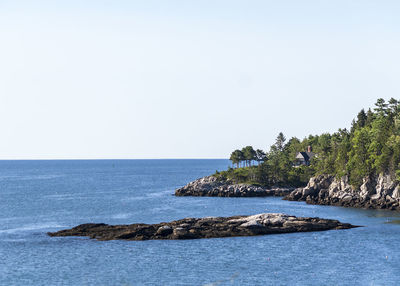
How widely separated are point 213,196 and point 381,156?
52925 millimetres

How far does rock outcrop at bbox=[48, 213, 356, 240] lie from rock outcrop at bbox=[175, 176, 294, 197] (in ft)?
194

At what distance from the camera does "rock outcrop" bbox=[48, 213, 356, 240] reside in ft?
268

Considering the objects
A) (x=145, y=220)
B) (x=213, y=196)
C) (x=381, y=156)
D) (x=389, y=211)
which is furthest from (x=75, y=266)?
(x=213, y=196)

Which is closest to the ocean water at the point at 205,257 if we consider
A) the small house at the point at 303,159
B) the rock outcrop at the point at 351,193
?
the rock outcrop at the point at 351,193

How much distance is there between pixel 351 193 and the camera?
410 feet

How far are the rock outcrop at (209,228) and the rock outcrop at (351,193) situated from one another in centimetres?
2855

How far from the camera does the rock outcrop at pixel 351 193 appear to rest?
4555 inches

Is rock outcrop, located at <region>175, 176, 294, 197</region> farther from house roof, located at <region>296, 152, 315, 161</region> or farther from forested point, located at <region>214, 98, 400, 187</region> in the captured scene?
house roof, located at <region>296, 152, 315, 161</region>

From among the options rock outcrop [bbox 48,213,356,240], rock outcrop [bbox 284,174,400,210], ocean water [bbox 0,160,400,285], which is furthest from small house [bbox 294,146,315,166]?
rock outcrop [bbox 48,213,356,240]

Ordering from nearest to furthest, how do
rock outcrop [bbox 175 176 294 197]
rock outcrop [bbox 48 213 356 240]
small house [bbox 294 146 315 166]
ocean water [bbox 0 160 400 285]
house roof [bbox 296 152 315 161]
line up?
ocean water [bbox 0 160 400 285] → rock outcrop [bbox 48 213 356 240] → rock outcrop [bbox 175 176 294 197] → small house [bbox 294 146 315 166] → house roof [bbox 296 152 315 161]

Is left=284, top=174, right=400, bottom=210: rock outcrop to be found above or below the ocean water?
above

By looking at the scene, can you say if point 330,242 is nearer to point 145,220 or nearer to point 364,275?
point 364,275

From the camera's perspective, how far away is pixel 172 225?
88250mm

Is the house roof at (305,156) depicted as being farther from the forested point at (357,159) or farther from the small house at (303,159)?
the forested point at (357,159)
